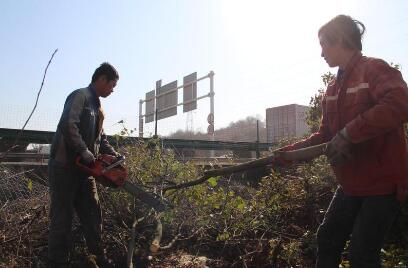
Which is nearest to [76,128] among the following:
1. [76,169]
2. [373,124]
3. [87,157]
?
[87,157]

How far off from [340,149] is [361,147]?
0.46ft

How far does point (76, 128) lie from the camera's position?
147 inches

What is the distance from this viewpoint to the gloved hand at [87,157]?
3.70 meters

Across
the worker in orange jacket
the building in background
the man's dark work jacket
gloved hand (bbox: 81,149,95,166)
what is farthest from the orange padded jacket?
the building in background

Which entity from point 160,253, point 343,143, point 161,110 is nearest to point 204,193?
point 160,253

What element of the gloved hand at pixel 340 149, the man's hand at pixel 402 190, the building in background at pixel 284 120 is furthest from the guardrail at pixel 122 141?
the building in background at pixel 284 120

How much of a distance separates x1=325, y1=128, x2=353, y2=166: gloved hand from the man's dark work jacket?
2.25 meters

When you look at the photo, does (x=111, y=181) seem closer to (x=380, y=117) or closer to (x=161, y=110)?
(x=380, y=117)

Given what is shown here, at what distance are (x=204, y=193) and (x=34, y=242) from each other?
78.0 inches

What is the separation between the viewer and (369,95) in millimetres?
2318

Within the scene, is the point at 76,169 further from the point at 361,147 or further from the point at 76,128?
the point at 361,147

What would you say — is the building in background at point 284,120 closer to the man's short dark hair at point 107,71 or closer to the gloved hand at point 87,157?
the man's short dark hair at point 107,71

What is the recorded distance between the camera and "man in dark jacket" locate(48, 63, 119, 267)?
373 centimetres

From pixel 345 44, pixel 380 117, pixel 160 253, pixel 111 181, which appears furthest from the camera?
pixel 160 253
